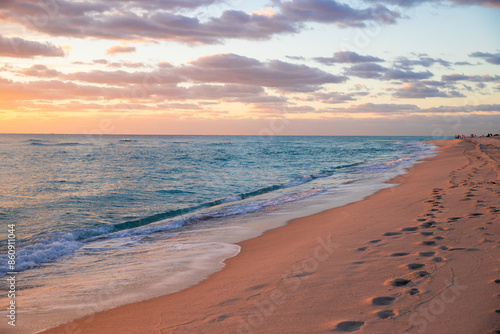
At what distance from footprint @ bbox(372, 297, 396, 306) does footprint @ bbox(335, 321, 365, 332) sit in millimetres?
513

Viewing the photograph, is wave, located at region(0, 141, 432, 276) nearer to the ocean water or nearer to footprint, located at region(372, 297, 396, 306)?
the ocean water

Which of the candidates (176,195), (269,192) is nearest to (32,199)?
(176,195)

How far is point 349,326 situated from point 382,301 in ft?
2.40

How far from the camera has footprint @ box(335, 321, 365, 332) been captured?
3473mm

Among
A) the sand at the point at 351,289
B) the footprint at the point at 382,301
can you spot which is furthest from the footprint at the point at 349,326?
the footprint at the point at 382,301

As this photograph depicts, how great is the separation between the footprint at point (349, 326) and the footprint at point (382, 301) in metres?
0.51

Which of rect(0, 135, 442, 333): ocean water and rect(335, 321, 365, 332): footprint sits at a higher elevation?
rect(335, 321, 365, 332): footprint

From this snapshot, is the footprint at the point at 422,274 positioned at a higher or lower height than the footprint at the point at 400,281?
higher

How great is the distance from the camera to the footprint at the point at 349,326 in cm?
347

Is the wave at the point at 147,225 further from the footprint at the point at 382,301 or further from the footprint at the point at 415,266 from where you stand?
the footprint at the point at 415,266

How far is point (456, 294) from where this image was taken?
3.99 metres

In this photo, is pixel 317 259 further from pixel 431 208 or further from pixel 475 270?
pixel 431 208

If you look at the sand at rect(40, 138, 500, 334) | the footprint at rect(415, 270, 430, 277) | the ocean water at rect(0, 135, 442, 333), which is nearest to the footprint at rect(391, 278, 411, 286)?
the sand at rect(40, 138, 500, 334)

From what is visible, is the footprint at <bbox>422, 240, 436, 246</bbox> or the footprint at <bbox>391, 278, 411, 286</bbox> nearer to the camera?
the footprint at <bbox>391, 278, 411, 286</bbox>
